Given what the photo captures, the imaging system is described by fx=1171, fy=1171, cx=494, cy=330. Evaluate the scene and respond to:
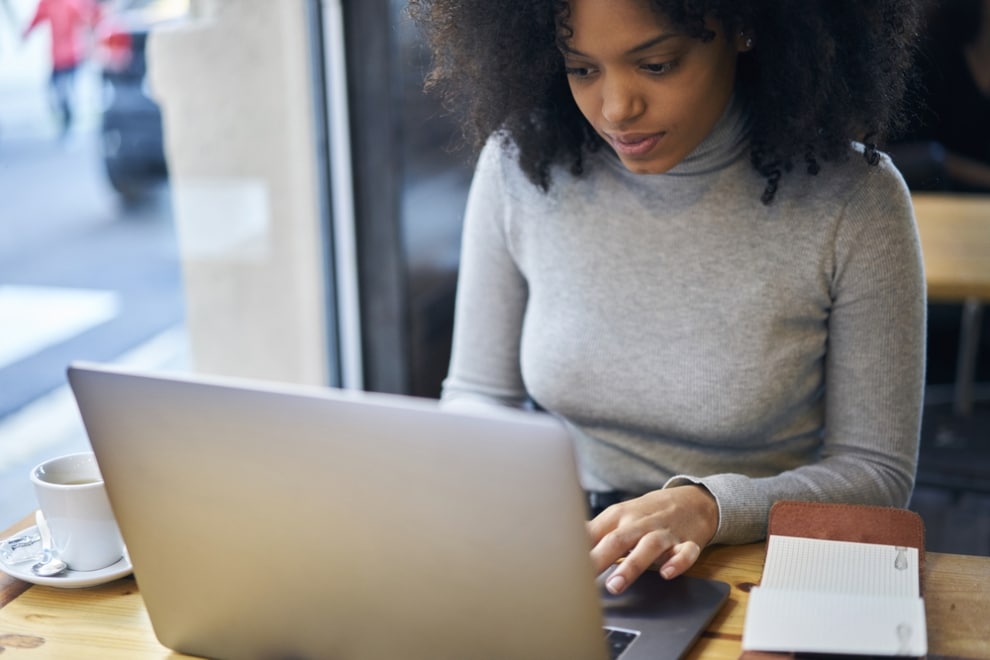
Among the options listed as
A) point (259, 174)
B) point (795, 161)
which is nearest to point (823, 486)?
point (795, 161)

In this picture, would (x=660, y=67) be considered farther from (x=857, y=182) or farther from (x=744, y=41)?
(x=857, y=182)

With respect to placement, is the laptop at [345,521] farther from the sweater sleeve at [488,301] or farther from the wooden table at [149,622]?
the sweater sleeve at [488,301]

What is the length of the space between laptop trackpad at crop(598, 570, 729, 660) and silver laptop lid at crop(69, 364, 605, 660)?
124 mm

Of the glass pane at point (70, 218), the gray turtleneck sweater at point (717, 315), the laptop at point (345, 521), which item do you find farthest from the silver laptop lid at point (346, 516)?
the glass pane at point (70, 218)

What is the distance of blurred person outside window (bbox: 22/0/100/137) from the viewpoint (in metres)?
1.91

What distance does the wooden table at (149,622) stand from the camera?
34.7 inches

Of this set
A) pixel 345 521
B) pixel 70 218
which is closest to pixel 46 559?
pixel 345 521

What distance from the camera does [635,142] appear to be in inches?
46.5

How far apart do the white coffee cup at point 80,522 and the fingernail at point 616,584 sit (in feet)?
1.36

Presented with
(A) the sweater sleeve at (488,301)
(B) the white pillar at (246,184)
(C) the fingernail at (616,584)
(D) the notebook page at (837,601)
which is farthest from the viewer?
(B) the white pillar at (246,184)

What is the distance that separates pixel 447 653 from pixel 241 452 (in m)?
0.20

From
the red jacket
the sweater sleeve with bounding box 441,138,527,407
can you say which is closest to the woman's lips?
the sweater sleeve with bounding box 441,138,527,407

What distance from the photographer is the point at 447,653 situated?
2.62ft

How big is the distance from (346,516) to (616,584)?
267mm
